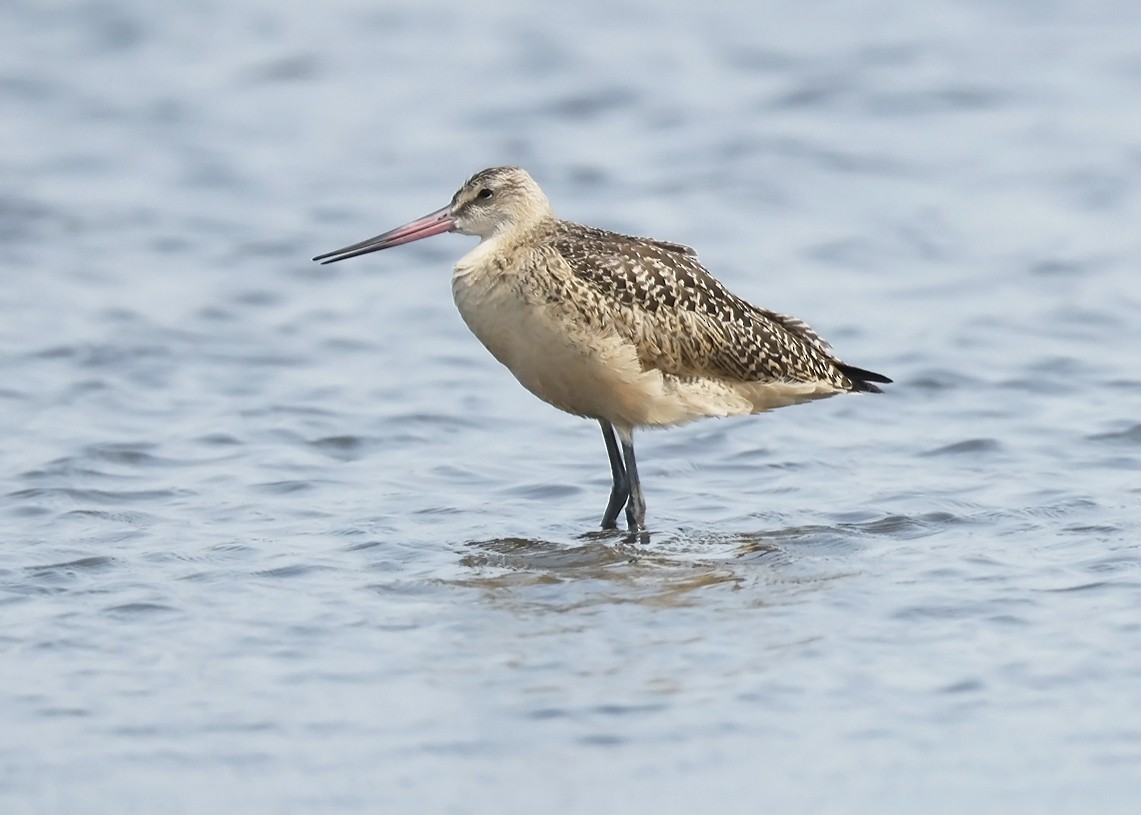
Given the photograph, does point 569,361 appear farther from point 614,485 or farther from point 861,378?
point 861,378

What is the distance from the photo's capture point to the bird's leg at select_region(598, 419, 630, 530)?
27.1ft

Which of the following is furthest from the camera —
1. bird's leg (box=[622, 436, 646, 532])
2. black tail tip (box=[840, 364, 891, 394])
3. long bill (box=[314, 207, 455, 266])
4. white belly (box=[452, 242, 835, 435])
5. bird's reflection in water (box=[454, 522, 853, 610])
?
black tail tip (box=[840, 364, 891, 394])

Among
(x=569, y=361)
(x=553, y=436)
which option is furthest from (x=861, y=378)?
(x=553, y=436)

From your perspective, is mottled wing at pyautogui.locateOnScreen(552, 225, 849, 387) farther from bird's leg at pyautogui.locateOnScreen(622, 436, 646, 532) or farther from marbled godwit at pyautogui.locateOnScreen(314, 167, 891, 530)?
bird's leg at pyautogui.locateOnScreen(622, 436, 646, 532)

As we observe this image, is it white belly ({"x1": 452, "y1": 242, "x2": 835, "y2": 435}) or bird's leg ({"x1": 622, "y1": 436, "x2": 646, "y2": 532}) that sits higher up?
white belly ({"x1": 452, "y1": 242, "x2": 835, "y2": 435})

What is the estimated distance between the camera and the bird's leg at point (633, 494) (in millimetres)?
8242

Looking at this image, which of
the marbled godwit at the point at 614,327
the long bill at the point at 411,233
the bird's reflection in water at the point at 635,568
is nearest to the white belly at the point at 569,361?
→ the marbled godwit at the point at 614,327

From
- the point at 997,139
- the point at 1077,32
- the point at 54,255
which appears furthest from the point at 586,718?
the point at 1077,32

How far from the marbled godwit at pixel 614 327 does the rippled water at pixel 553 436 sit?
49 cm

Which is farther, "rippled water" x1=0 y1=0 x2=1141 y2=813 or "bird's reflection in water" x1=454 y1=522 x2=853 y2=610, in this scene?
"bird's reflection in water" x1=454 y1=522 x2=853 y2=610

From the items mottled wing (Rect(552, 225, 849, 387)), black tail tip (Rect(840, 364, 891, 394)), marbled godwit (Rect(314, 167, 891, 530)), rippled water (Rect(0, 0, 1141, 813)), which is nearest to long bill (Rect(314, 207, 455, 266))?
marbled godwit (Rect(314, 167, 891, 530))

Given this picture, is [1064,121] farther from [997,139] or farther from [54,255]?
[54,255]

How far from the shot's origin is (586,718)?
5.78 metres

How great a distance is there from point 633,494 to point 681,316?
778 mm
